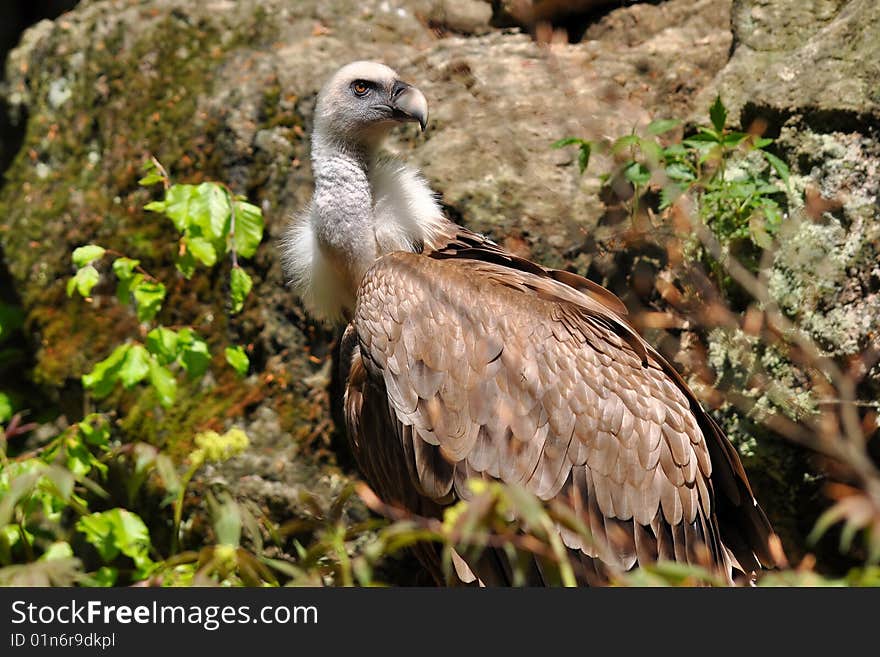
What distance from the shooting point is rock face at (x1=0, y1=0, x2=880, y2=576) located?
4.08 meters

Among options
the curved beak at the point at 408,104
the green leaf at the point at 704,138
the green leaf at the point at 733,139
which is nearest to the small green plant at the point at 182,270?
the curved beak at the point at 408,104

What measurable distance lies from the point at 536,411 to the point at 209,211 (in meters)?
1.67

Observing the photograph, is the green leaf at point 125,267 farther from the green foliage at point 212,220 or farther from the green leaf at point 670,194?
the green leaf at point 670,194

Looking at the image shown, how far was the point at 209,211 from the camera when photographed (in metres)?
4.12

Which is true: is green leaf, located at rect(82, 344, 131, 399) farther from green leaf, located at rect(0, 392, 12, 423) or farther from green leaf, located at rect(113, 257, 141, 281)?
green leaf, located at rect(0, 392, 12, 423)

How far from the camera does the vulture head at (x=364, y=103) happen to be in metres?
3.76

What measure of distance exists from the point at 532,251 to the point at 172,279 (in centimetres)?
182

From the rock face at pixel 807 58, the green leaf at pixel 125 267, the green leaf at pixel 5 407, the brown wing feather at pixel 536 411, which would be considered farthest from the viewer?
the green leaf at pixel 5 407

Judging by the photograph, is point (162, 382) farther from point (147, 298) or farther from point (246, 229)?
point (246, 229)

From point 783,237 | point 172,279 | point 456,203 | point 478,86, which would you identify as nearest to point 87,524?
point 172,279

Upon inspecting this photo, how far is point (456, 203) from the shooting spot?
4523 mm

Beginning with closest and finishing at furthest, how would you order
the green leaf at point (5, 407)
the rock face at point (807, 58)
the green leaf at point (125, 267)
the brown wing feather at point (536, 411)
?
the brown wing feather at point (536, 411) → the rock face at point (807, 58) → the green leaf at point (125, 267) → the green leaf at point (5, 407)

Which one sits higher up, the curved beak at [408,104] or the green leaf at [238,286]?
the curved beak at [408,104]

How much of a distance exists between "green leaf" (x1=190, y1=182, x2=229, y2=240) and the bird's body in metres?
0.94
